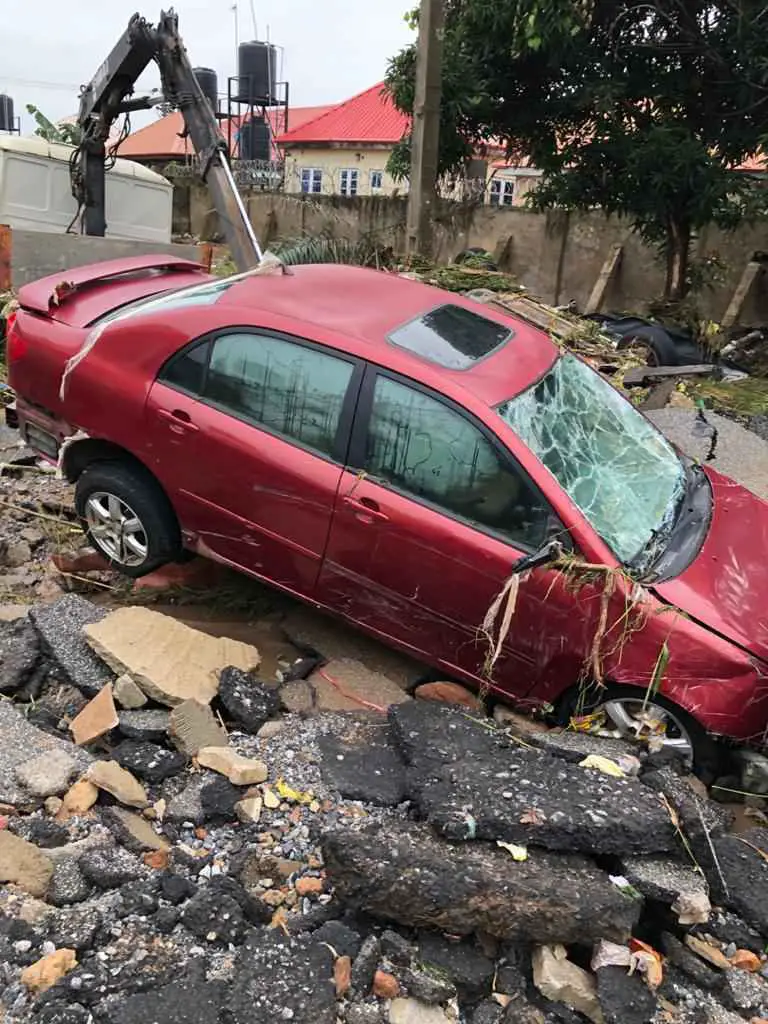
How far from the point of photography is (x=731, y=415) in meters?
7.80

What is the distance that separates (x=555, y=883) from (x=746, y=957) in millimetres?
707

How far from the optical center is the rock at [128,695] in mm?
3412

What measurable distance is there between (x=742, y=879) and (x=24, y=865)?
240cm

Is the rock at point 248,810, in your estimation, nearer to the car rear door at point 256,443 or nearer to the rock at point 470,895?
the rock at point 470,895

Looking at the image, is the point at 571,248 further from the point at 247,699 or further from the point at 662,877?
the point at 662,877

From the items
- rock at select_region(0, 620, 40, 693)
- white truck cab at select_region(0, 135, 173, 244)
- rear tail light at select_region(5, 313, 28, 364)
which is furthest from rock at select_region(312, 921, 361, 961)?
white truck cab at select_region(0, 135, 173, 244)

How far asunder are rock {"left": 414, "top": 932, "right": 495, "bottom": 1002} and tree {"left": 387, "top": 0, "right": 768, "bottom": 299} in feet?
33.6

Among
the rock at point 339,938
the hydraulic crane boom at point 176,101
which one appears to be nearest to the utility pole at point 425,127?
the hydraulic crane boom at point 176,101

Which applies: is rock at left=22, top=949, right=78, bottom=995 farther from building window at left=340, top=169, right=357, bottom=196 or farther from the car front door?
building window at left=340, top=169, right=357, bottom=196

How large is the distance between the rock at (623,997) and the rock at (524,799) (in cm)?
36

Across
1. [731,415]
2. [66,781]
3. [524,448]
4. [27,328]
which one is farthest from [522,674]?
[731,415]

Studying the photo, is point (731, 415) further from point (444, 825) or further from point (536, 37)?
point (444, 825)

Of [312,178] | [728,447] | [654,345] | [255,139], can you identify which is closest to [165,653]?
[728,447]

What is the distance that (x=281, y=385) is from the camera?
150 inches
